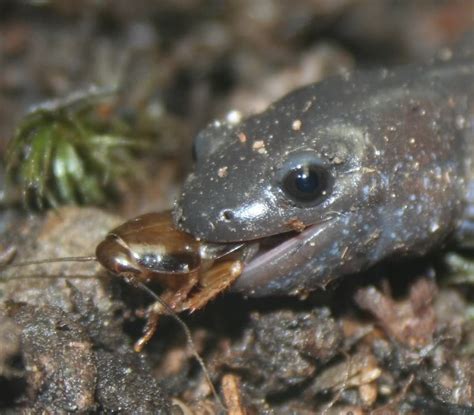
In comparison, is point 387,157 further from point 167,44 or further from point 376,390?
point 167,44

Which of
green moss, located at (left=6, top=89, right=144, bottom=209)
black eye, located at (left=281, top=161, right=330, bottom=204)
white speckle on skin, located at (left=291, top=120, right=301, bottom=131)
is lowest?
green moss, located at (left=6, top=89, right=144, bottom=209)

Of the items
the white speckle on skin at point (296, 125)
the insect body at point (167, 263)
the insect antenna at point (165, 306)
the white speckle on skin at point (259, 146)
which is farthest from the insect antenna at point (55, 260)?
the white speckle on skin at point (296, 125)

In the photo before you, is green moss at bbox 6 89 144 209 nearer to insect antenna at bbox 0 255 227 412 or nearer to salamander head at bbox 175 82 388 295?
insect antenna at bbox 0 255 227 412

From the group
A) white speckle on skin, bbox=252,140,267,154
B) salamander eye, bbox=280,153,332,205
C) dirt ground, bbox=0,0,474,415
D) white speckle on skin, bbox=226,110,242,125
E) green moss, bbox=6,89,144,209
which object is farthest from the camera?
green moss, bbox=6,89,144,209

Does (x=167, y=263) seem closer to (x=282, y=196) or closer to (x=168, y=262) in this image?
(x=168, y=262)

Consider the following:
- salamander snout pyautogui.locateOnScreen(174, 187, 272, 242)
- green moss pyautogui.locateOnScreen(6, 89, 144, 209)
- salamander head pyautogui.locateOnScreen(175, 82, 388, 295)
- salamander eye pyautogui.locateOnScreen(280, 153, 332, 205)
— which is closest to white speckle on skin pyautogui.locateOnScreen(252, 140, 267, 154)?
salamander head pyautogui.locateOnScreen(175, 82, 388, 295)

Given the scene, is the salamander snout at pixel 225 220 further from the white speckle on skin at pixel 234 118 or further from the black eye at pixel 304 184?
the white speckle on skin at pixel 234 118
